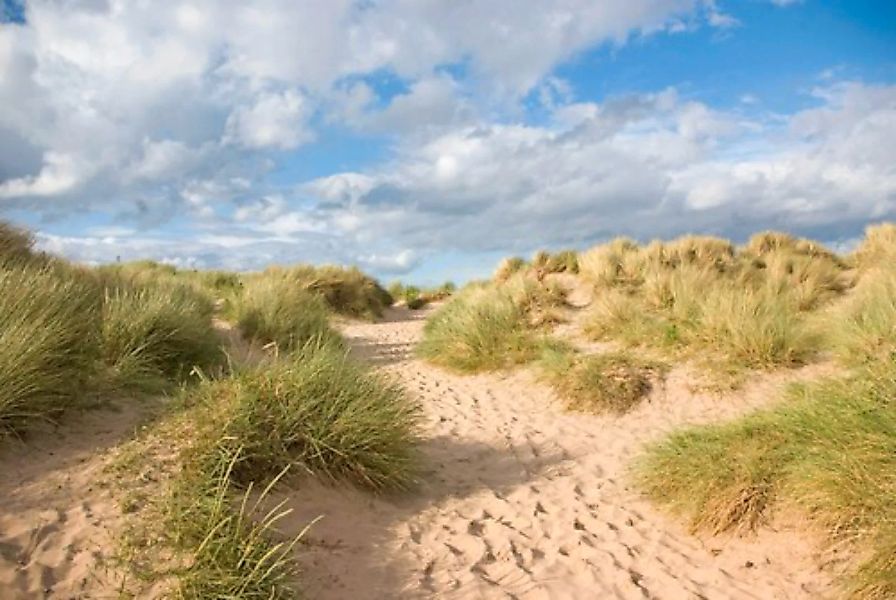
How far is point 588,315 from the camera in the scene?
40.0ft

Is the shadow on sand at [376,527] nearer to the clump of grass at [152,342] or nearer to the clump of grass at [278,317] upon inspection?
the clump of grass at [152,342]

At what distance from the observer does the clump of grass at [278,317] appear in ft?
37.7

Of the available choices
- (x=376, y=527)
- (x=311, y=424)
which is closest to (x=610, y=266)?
(x=311, y=424)

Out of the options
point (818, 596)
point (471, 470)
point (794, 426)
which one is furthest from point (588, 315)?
point (818, 596)

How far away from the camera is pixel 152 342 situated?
23.0 feet

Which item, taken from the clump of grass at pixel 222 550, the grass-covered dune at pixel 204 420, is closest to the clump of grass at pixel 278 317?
the grass-covered dune at pixel 204 420

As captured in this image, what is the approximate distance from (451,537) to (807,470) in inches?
96.7

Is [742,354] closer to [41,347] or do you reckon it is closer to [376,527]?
[376,527]

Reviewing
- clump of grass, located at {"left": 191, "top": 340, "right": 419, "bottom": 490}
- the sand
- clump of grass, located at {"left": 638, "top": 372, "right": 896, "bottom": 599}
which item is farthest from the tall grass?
clump of grass, located at {"left": 191, "top": 340, "right": 419, "bottom": 490}

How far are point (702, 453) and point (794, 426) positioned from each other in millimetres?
689

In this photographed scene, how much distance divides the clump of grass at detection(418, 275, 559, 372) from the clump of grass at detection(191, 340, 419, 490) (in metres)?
5.38

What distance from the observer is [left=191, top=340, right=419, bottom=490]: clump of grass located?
4727 millimetres

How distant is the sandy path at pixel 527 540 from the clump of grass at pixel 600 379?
3.33 feet

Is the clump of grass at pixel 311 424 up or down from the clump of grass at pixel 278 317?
down
